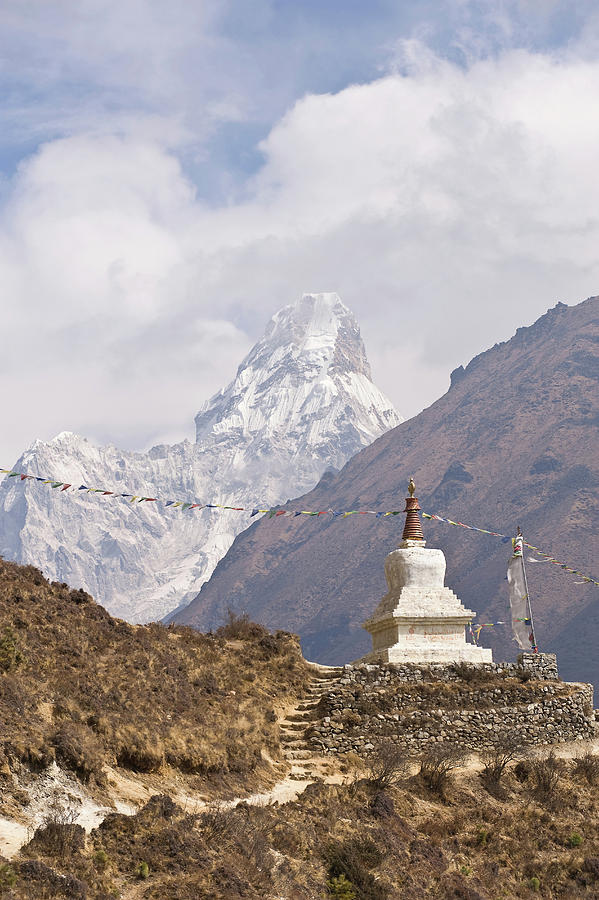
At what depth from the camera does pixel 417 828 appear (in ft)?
79.7

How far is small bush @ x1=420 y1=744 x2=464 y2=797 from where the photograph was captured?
87.9ft

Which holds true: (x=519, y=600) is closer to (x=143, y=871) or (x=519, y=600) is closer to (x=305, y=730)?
(x=305, y=730)

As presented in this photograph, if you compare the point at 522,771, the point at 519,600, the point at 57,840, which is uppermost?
the point at 519,600

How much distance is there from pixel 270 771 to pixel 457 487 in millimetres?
158817

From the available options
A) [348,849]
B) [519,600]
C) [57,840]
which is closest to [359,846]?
[348,849]

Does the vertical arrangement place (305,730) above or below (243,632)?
below

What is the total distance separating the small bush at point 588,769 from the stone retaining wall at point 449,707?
134 cm

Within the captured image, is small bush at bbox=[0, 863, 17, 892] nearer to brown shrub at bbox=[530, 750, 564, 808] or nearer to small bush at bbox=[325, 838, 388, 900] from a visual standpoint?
small bush at bbox=[325, 838, 388, 900]

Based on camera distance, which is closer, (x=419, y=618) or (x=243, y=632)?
→ (x=419, y=618)

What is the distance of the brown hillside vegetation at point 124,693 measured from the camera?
69.3 feet

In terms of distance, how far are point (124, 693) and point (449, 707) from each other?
10.2m

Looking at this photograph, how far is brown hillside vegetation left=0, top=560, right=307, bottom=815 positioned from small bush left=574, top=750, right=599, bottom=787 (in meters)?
8.43

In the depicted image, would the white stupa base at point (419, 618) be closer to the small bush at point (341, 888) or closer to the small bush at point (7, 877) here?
the small bush at point (341, 888)

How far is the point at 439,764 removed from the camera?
2742 centimetres
